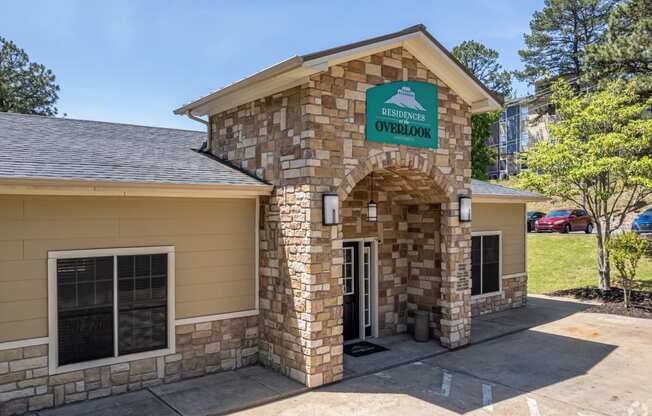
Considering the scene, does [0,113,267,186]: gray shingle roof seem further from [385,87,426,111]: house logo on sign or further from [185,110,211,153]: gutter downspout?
[385,87,426,111]: house logo on sign

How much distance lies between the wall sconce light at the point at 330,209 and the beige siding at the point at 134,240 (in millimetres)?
1621

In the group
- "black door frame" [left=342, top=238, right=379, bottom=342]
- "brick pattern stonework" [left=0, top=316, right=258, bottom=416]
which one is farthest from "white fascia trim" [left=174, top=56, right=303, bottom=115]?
"brick pattern stonework" [left=0, top=316, right=258, bottom=416]

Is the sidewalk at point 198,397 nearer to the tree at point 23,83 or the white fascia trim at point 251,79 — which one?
the white fascia trim at point 251,79

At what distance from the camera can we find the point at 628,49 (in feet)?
65.3

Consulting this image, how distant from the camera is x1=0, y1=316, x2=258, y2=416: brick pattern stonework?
626 centimetres

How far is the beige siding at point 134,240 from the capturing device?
628 cm

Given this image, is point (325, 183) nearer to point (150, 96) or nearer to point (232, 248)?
point (232, 248)

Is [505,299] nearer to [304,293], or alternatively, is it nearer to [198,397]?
[304,293]

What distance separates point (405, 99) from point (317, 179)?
8.06ft

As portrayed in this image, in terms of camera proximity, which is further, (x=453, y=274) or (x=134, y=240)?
(x=453, y=274)

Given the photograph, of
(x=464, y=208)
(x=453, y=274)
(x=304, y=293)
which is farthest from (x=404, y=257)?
(x=304, y=293)

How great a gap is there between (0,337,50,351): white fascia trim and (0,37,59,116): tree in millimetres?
33526

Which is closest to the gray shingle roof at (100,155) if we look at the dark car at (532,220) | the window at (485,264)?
the window at (485,264)

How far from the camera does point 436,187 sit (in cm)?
920
